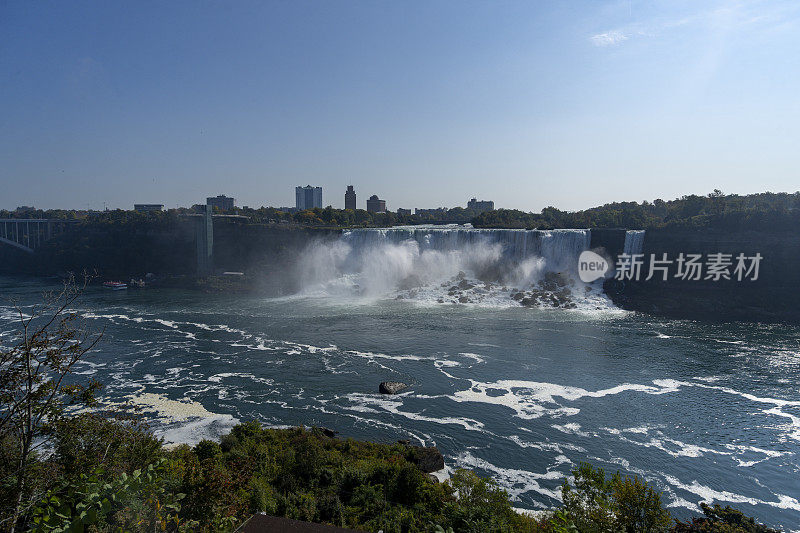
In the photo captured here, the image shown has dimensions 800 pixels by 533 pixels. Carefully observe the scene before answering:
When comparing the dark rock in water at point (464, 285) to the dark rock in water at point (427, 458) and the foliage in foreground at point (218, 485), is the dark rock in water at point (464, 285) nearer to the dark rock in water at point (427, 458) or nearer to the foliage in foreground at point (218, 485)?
the dark rock in water at point (427, 458)

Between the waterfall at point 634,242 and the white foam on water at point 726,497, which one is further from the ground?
the waterfall at point 634,242

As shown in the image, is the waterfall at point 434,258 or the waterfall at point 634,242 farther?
the waterfall at point 434,258

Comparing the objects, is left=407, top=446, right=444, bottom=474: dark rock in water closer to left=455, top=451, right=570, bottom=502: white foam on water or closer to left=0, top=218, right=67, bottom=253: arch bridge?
left=455, top=451, right=570, bottom=502: white foam on water

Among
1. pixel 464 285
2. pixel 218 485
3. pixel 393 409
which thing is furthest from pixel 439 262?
pixel 218 485

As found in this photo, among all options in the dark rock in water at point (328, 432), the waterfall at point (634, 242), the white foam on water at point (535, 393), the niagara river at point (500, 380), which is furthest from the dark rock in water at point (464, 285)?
the dark rock in water at point (328, 432)

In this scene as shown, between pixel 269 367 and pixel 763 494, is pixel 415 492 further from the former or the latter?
pixel 269 367

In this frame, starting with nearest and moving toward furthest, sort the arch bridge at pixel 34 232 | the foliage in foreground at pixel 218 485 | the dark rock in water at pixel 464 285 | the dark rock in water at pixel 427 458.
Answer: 1. the foliage in foreground at pixel 218 485
2. the dark rock in water at pixel 427 458
3. the dark rock in water at pixel 464 285
4. the arch bridge at pixel 34 232

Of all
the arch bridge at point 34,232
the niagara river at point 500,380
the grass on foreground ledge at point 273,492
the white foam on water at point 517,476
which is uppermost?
the arch bridge at point 34,232
